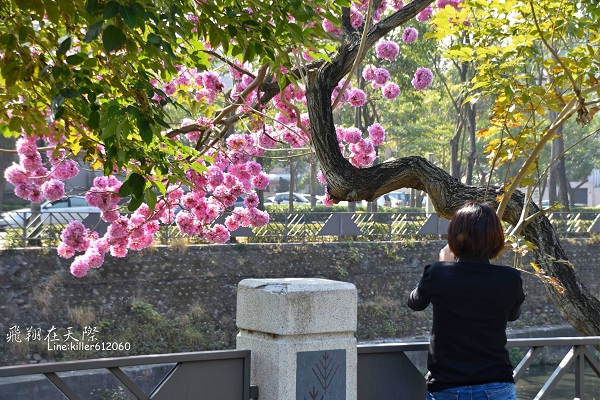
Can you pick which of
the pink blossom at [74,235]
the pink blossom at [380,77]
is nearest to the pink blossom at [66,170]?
the pink blossom at [74,235]

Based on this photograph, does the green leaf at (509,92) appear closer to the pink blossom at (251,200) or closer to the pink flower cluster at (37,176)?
the pink flower cluster at (37,176)

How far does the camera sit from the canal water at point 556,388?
721 inches

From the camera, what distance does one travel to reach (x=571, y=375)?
66.4 feet

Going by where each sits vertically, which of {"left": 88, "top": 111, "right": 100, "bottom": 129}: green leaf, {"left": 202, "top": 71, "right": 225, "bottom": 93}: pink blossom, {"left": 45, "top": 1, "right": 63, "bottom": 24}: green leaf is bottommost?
{"left": 88, "top": 111, "right": 100, "bottom": 129}: green leaf

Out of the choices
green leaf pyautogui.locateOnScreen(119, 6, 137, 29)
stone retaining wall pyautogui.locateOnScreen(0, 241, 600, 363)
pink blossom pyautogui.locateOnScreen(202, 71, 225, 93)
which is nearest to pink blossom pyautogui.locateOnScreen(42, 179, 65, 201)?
pink blossom pyautogui.locateOnScreen(202, 71, 225, 93)

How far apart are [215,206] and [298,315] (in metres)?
5.00

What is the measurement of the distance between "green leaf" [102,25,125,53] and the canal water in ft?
50.8

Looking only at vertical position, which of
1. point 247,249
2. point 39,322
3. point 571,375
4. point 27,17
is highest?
point 27,17

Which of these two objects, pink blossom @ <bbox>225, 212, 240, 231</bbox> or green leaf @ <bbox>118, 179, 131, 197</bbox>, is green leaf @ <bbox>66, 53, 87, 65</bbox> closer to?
green leaf @ <bbox>118, 179, 131, 197</bbox>

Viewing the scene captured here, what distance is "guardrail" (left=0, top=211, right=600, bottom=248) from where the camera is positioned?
60.2ft

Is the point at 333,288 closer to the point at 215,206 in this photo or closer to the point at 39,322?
the point at 215,206

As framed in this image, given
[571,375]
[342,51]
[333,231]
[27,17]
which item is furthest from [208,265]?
[27,17]

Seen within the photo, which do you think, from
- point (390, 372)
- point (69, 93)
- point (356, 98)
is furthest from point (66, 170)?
point (390, 372)

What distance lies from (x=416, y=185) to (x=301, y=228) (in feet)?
50.5
